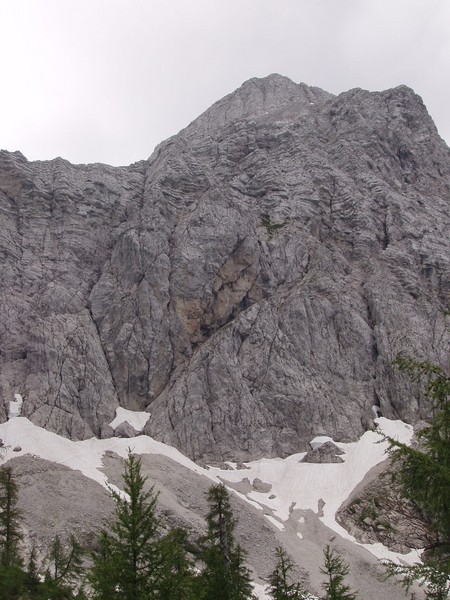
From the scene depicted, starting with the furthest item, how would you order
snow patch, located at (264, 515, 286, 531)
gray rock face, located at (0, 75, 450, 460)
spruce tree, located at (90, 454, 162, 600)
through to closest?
gray rock face, located at (0, 75, 450, 460) < snow patch, located at (264, 515, 286, 531) < spruce tree, located at (90, 454, 162, 600)

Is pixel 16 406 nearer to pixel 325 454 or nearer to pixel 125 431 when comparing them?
pixel 125 431

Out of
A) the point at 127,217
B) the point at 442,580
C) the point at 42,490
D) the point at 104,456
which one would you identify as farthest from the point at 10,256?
the point at 442,580

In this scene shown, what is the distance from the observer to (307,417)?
221 ft

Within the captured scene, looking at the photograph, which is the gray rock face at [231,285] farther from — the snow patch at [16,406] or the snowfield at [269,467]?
the snowfield at [269,467]

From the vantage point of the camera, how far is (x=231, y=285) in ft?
273

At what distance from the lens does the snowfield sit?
52.1m

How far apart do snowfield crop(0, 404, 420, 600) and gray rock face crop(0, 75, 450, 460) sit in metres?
2.77

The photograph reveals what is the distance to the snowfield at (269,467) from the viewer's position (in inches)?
2052

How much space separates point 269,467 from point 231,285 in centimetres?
3152

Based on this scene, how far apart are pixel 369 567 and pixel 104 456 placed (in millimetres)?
28620

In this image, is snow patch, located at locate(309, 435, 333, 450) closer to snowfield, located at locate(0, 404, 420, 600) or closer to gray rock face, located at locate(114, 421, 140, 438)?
snowfield, located at locate(0, 404, 420, 600)

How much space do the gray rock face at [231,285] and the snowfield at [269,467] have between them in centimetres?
277

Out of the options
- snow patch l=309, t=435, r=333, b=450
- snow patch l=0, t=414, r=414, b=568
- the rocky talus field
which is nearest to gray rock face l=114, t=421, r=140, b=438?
the rocky talus field

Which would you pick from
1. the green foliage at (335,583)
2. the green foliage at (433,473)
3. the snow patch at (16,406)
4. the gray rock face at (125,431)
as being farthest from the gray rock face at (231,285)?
the green foliage at (433,473)
